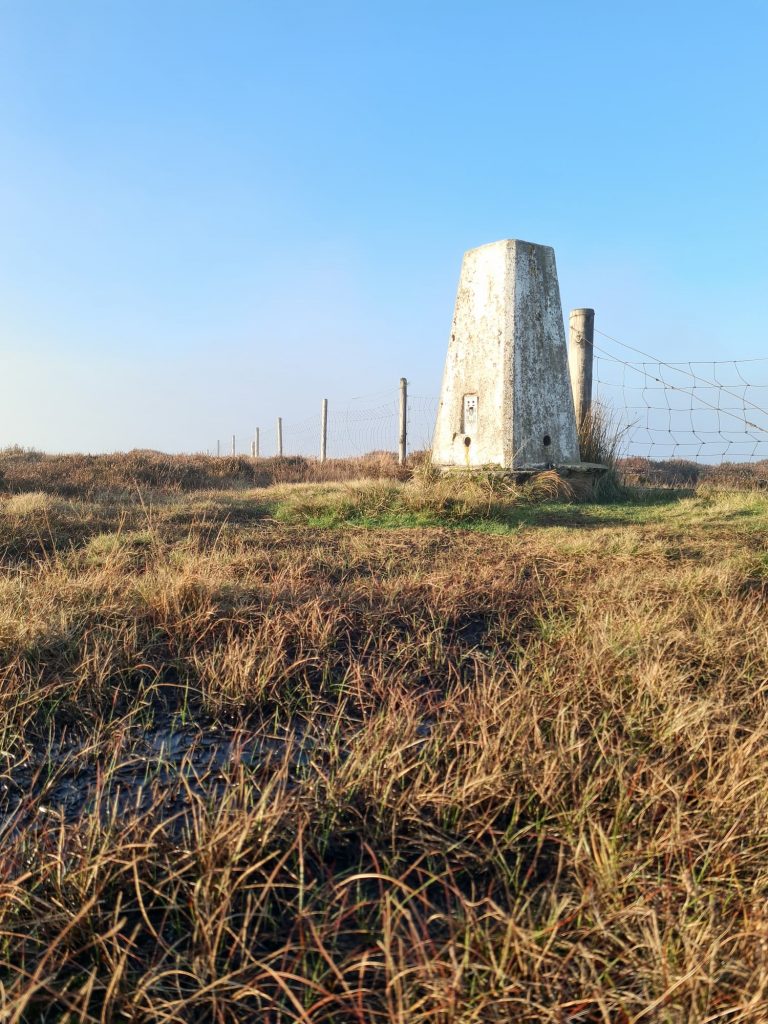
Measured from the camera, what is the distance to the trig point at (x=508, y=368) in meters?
7.96

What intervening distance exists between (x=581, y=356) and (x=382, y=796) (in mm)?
8394

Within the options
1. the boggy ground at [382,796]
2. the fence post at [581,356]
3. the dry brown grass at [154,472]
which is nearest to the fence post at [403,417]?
the dry brown grass at [154,472]

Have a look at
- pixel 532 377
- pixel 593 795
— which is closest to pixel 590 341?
pixel 532 377

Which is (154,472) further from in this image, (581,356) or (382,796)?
(382,796)

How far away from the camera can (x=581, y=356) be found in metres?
9.39

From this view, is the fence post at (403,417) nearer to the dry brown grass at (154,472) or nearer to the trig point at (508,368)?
the dry brown grass at (154,472)

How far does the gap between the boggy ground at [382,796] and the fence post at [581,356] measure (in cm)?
547

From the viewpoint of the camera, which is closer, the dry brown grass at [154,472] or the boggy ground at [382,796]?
the boggy ground at [382,796]

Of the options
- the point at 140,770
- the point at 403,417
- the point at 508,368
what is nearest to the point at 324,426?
the point at 403,417

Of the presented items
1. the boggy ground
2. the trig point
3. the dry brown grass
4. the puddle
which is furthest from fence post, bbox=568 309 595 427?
the puddle

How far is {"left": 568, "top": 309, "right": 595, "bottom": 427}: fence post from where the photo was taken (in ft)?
30.7

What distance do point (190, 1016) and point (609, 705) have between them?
1.69 metres

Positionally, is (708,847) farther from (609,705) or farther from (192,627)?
(192,627)

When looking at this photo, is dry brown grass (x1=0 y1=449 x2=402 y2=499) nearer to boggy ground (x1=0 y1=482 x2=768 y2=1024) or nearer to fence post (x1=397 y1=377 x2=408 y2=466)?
fence post (x1=397 y1=377 x2=408 y2=466)
